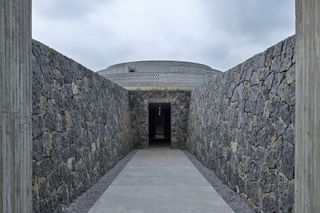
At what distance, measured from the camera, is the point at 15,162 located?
1.86 metres

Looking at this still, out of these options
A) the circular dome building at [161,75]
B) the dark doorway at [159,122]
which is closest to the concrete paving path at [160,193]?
the circular dome building at [161,75]

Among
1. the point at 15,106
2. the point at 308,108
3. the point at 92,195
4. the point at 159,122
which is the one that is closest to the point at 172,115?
the point at 92,195

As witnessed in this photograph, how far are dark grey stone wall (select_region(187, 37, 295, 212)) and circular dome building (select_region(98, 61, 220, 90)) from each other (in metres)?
7.26

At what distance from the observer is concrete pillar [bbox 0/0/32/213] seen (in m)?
1.72

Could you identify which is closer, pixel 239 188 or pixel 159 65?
pixel 239 188

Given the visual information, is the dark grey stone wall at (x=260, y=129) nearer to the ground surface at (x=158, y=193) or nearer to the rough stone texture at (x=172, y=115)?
the ground surface at (x=158, y=193)

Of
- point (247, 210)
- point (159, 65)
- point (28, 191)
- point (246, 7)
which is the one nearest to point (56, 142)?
point (28, 191)

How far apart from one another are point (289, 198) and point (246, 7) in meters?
2.84

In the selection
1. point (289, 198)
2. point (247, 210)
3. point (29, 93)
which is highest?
point (29, 93)

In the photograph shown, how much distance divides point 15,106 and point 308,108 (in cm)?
186

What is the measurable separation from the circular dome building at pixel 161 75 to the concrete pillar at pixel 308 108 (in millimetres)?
10355

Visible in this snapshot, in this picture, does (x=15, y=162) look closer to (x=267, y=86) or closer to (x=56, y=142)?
(x=56, y=142)

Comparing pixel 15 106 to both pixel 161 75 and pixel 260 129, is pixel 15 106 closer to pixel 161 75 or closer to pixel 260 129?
pixel 260 129

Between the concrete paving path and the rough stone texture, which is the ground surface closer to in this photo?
the concrete paving path
